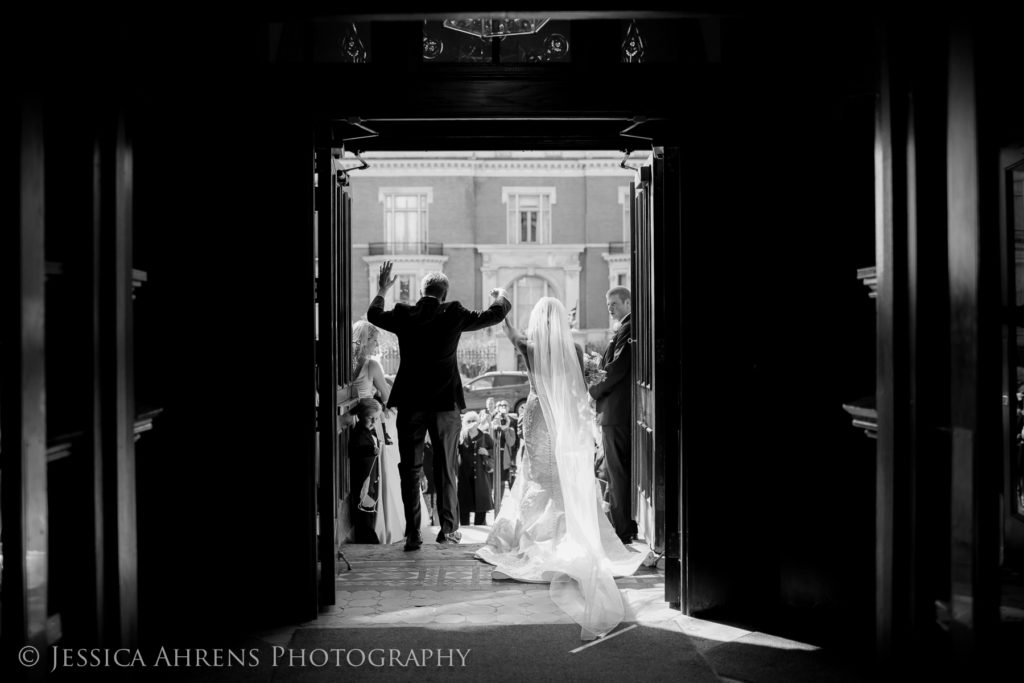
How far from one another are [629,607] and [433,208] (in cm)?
2719

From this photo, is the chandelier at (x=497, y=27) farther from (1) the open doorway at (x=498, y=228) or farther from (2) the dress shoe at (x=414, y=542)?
(1) the open doorway at (x=498, y=228)

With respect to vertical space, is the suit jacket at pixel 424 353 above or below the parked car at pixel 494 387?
above

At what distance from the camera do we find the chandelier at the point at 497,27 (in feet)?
14.3

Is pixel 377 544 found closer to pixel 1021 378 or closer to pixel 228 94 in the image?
pixel 228 94

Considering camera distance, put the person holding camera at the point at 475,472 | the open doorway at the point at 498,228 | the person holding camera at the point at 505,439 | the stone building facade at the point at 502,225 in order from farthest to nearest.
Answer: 1. the stone building facade at the point at 502,225
2. the open doorway at the point at 498,228
3. the person holding camera at the point at 505,439
4. the person holding camera at the point at 475,472

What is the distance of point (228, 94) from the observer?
412 cm

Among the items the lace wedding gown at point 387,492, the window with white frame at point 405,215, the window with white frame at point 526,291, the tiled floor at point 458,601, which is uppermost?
the window with white frame at point 405,215

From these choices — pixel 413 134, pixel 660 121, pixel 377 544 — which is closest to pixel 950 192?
pixel 660 121

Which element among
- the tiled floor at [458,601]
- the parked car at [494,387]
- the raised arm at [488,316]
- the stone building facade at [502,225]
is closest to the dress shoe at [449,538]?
the tiled floor at [458,601]

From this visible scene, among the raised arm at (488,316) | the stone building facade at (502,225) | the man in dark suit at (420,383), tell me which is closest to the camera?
the man in dark suit at (420,383)

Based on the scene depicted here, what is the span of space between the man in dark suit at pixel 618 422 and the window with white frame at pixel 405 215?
2531 cm

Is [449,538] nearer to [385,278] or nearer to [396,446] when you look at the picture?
[396,446]

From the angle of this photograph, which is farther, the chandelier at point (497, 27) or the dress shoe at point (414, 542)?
the dress shoe at point (414, 542)

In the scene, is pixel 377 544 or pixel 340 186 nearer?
pixel 340 186
